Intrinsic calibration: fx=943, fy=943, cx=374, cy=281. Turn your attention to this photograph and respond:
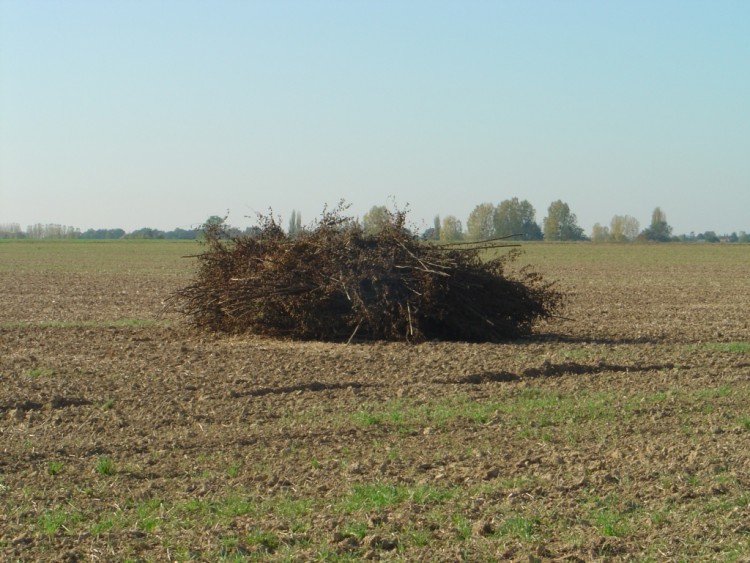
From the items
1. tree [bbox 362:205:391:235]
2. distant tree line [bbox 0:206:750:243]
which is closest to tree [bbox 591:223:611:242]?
distant tree line [bbox 0:206:750:243]

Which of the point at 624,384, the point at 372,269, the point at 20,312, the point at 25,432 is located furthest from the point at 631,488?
the point at 20,312

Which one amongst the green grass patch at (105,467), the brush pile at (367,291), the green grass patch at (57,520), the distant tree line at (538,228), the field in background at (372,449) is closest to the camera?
the field in background at (372,449)

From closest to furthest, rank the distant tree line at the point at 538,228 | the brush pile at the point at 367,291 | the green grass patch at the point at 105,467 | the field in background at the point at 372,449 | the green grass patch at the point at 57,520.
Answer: the field in background at the point at 372,449
the green grass patch at the point at 57,520
the green grass patch at the point at 105,467
the brush pile at the point at 367,291
the distant tree line at the point at 538,228

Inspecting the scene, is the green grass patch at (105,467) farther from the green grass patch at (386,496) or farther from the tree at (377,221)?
the tree at (377,221)

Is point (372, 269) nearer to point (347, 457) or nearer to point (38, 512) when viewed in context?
point (347, 457)

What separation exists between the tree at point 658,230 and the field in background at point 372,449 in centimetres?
12392

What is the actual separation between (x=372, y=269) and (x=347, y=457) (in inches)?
302

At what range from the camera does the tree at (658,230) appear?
139 meters

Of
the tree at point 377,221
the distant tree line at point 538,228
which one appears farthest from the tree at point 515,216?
the tree at point 377,221

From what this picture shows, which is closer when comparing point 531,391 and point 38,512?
point 38,512

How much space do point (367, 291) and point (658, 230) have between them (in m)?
140

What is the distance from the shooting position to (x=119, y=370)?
12.7 m

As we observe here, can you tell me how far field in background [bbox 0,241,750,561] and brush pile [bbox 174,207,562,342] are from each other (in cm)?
54

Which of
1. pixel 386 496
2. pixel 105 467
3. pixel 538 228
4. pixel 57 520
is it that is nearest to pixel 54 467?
pixel 105 467
